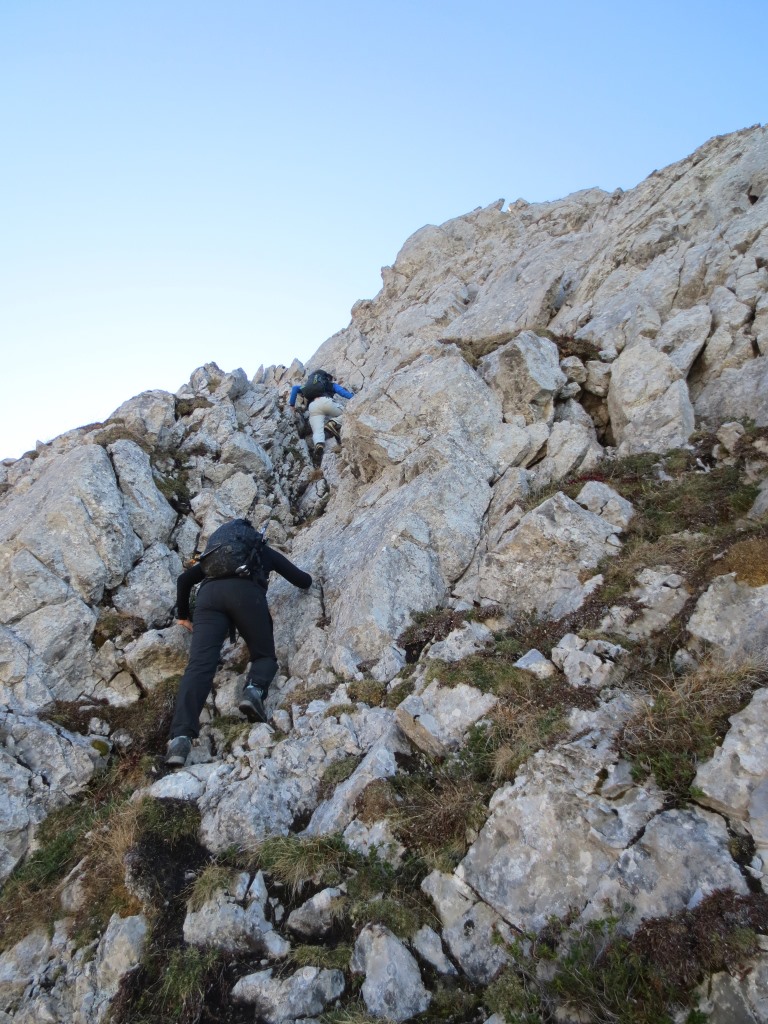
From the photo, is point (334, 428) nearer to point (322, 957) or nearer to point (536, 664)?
→ point (536, 664)

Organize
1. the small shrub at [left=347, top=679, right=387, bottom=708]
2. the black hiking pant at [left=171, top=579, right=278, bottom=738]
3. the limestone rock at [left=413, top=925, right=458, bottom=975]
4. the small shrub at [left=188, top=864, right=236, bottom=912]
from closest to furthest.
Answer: the limestone rock at [left=413, top=925, right=458, bottom=975] → the small shrub at [left=188, top=864, right=236, bottom=912] → the small shrub at [left=347, top=679, right=387, bottom=708] → the black hiking pant at [left=171, top=579, right=278, bottom=738]

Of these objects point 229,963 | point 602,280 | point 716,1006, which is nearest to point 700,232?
point 602,280

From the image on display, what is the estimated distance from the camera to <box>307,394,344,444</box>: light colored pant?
69.0 ft

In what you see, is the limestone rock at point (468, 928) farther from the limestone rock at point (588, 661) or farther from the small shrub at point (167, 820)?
the small shrub at point (167, 820)

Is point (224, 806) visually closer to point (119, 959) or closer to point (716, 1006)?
point (119, 959)

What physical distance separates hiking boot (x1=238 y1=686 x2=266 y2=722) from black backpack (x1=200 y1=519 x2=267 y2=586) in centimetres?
219

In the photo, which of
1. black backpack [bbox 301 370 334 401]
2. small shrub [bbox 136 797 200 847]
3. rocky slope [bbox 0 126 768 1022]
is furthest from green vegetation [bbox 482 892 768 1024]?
black backpack [bbox 301 370 334 401]

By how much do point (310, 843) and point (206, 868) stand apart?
1310mm

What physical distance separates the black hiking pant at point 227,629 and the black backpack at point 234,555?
18cm

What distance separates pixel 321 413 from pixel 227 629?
40.7 ft

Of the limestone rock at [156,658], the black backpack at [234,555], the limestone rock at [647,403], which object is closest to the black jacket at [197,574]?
the black backpack at [234,555]

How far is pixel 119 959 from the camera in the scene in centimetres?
610

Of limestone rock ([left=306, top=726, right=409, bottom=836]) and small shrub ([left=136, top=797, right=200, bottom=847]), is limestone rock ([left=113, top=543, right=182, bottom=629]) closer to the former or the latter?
small shrub ([left=136, top=797, right=200, bottom=847])

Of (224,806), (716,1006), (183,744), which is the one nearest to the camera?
(716,1006)
